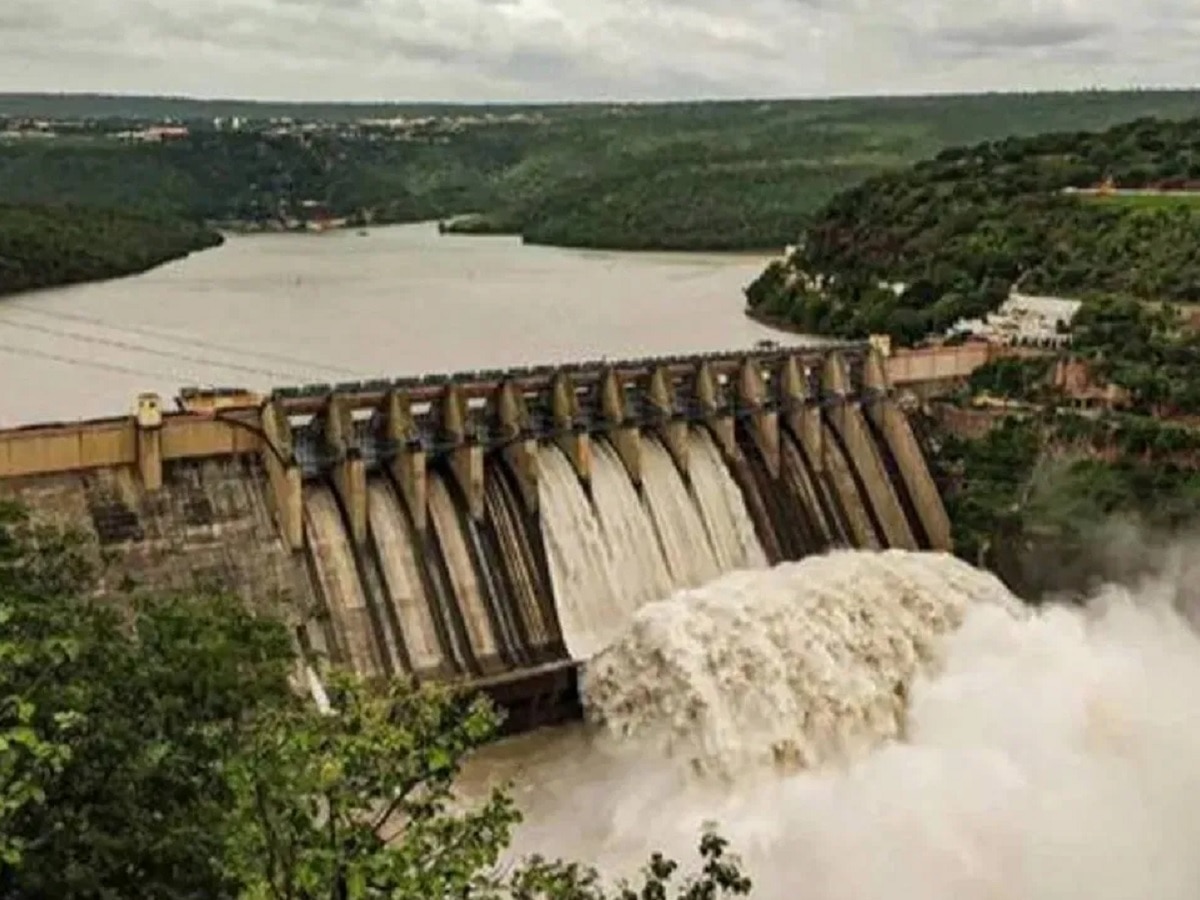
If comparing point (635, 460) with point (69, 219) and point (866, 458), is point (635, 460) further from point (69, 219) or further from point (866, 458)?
point (69, 219)

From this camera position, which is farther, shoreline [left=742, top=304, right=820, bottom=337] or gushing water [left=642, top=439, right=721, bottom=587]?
shoreline [left=742, top=304, right=820, bottom=337]

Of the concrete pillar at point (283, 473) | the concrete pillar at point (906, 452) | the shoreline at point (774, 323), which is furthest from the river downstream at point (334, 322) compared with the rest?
the concrete pillar at point (906, 452)

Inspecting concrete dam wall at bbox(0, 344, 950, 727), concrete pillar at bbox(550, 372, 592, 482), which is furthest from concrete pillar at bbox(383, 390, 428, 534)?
concrete pillar at bbox(550, 372, 592, 482)

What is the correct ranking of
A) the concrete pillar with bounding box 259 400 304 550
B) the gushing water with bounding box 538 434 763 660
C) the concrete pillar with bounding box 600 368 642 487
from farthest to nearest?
the concrete pillar with bounding box 600 368 642 487, the gushing water with bounding box 538 434 763 660, the concrete pillar with bounding box 259 400 304 550

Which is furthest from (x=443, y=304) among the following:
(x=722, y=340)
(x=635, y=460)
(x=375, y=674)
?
(x=375, y=674)

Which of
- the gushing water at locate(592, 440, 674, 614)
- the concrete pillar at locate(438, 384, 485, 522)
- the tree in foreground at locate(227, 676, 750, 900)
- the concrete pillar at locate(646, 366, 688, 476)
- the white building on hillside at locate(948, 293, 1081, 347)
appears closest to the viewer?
the tree in foreground at locate(227, 676, 750, 900)

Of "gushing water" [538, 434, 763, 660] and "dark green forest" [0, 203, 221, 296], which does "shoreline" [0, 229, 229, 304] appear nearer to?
"dark green forest" [0, 203, 221, 296]

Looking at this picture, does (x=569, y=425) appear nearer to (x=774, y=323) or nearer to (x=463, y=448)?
(x=463, y=448)
